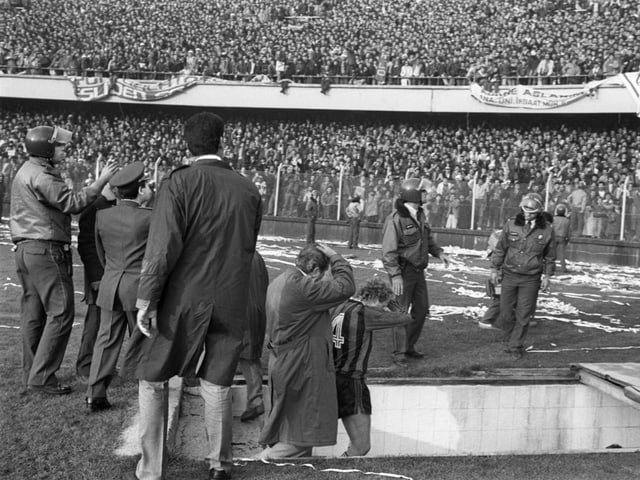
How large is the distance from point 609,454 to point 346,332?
6.60 feet

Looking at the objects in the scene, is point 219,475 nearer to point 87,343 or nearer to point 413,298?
point 87,343

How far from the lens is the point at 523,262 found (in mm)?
9203

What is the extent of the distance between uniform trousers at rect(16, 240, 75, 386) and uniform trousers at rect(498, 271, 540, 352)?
515 centimetres

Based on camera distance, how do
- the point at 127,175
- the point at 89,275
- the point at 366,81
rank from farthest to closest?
the point at 366,81 < the point at 89,275 < the point at 127,175

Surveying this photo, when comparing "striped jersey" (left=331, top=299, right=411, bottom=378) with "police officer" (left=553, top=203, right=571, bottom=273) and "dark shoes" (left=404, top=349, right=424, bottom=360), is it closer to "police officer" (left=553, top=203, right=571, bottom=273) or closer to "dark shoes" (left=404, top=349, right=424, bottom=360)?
"dark shoes" (left=404, top=349, right=424, bottom=360)

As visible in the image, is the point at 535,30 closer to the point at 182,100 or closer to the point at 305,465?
the point at 182,100

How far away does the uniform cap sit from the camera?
577 centimetres

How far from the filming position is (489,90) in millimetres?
32781

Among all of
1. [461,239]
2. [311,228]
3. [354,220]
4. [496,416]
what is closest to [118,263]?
[496,416]

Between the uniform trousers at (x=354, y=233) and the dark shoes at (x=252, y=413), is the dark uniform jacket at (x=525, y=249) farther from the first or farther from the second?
the uniform trousers at (x=354, y=233)

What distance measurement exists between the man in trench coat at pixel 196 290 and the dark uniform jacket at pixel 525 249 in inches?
211

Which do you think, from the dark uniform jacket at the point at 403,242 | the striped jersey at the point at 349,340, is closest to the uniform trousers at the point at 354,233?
the dark uniform jacket at the point at 403,242

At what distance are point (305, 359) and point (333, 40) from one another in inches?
1360

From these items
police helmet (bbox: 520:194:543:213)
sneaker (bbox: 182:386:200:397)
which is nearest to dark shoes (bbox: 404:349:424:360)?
police helmet (bbox: 520:194:543:213)
